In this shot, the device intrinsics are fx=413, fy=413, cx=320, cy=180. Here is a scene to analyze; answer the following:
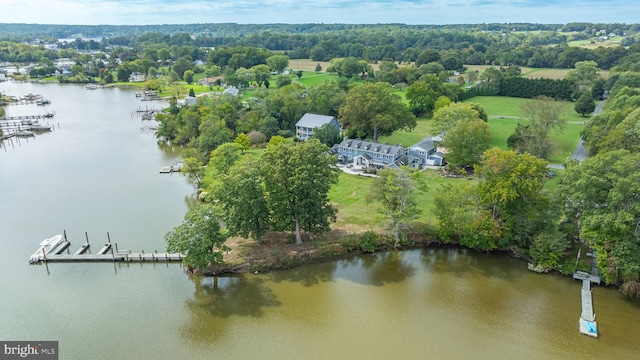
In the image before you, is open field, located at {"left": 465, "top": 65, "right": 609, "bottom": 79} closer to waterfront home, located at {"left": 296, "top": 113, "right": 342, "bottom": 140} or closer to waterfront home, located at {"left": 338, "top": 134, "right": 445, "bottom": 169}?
waterfront home, located at {"left": 296, "top": 113, "right": 342, "bottom": 140}

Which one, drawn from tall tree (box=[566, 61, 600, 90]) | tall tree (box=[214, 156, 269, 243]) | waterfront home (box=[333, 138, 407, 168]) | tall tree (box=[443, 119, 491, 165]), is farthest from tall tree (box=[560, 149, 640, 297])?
tall tree (box=[566, 61, 600, 90])

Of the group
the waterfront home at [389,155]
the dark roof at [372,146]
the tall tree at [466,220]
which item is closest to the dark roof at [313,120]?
the dark roof at [372,146]

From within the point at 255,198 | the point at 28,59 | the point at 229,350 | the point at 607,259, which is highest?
the point at 28,59

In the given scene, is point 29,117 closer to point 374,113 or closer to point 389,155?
point 374,113

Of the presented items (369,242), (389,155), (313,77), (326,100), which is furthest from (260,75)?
(369,242)

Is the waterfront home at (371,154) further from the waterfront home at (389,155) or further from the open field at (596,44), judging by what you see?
the open field at (596,44)

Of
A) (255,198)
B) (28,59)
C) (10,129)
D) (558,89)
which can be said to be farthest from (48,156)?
(28,59)

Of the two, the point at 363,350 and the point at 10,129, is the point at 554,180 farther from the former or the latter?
the point at 10,129

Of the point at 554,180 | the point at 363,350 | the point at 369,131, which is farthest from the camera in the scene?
the point at 369,131
